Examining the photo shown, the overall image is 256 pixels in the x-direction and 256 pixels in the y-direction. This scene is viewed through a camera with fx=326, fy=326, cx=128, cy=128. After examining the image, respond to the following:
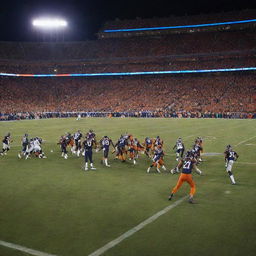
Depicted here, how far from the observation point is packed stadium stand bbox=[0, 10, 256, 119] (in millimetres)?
56688

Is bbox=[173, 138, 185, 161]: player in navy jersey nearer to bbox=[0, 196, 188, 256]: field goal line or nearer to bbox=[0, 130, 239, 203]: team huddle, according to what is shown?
bbox=[0, 130, 239, 203]: team huddle

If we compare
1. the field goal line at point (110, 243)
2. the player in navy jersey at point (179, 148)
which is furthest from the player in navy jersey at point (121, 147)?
the field goal line at point (110, 243)

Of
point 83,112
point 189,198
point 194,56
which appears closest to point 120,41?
point 194,56

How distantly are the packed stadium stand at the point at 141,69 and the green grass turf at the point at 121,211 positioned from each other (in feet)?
130

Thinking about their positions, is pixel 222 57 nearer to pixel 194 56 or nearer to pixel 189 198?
pixel 194 56

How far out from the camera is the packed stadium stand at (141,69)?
5669 cm

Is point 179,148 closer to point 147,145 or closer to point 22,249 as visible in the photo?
point 147,145

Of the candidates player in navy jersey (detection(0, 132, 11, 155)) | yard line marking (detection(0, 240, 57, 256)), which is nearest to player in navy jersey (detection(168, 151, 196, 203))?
yard line marking (detection(0, 240, 57, 256))

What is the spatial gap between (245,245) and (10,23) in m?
70.2

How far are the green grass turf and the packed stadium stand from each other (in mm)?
39527

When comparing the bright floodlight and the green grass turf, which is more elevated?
the bright floodlight

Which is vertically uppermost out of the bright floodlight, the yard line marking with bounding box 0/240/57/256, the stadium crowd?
the bright floodlight

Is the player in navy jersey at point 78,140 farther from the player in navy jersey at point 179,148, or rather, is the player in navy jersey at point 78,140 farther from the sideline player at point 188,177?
the sideline player at point 188,177

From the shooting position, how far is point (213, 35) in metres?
66.2
